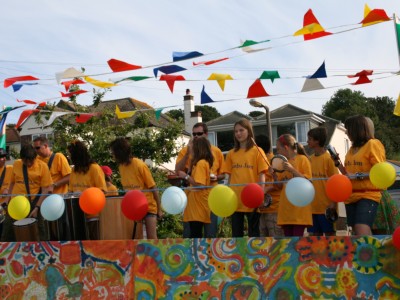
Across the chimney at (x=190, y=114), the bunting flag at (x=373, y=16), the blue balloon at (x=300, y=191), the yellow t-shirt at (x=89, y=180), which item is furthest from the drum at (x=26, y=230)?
the chimney at (x=190, y=114)

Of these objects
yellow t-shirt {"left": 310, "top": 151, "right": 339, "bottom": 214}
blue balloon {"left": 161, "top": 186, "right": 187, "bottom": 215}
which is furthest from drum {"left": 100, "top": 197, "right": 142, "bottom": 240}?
yellow t-shirt {"left": 310, "top": 151, "right": 339, "bottom": 214}

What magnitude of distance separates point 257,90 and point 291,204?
4.65ft

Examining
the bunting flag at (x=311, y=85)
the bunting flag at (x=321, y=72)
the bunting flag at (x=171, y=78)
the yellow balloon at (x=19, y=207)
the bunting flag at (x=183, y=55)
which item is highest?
the bunting flag at (x=183, y=55)

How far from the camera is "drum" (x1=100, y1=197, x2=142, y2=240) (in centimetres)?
556

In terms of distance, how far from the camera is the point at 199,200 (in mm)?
5426

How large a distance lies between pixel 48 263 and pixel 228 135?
35.2m

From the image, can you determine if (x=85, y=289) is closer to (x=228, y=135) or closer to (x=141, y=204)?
(x=141, y=204)

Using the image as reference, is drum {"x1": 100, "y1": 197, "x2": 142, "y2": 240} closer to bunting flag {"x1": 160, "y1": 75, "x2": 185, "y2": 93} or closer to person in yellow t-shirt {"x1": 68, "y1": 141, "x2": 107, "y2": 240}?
person in yellow t-shirt {"x1": 68, "y1": 141, "x2": 107, "y2": 240}

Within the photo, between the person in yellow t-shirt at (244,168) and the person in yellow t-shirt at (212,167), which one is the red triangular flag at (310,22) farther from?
the person in yellow t-shirt at (212,167)

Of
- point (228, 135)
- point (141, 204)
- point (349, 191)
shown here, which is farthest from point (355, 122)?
point (228, 135)

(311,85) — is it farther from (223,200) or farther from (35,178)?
(35,178)

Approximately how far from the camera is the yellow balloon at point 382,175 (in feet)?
13.6

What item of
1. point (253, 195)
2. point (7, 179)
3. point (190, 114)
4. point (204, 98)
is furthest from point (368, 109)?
point (253, 195)

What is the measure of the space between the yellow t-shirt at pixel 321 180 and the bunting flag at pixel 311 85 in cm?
70
